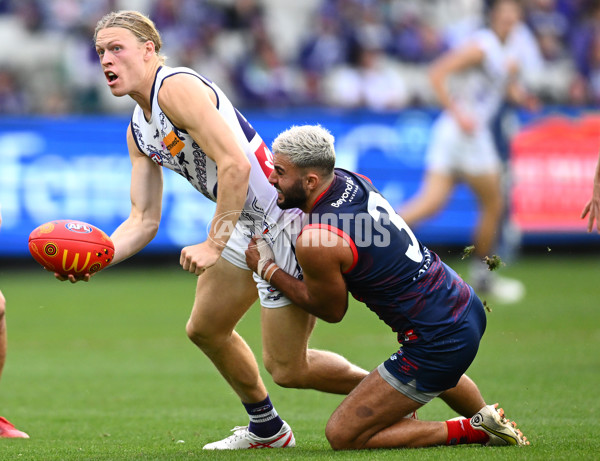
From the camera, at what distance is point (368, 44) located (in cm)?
1859

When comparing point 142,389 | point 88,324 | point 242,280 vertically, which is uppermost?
point 242,280

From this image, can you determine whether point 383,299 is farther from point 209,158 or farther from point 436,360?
point 209,158

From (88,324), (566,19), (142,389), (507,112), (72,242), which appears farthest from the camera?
(566,19)

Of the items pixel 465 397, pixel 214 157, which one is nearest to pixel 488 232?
pixel 465 397

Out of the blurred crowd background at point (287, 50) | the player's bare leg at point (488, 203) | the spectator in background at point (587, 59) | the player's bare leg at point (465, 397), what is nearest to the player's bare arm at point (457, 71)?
the player's bare leg at point (488, 203)

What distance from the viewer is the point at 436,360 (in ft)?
17.6

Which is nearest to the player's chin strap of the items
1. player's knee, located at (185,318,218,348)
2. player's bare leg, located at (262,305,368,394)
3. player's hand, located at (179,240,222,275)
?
player's bare leg, located at (262,305,368,394)

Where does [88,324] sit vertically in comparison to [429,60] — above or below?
below

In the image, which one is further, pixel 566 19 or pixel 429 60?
pixel 566 19

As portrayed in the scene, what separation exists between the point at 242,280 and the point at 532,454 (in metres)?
1.97

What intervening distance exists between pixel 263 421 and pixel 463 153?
7.52 m

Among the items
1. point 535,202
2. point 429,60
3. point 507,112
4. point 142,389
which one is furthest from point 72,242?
point 429,60

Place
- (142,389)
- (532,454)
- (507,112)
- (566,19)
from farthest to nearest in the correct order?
(566,19), (507,112), (142,389), (532,454)

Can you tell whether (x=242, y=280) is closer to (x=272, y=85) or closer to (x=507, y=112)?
(x=507, y=112)
